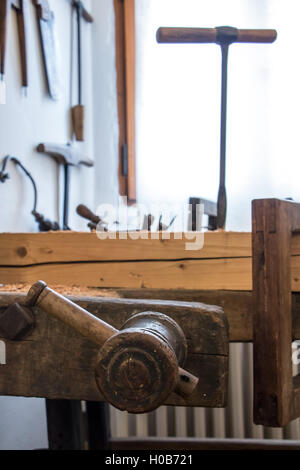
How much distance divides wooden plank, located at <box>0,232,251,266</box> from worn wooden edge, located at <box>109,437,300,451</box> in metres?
1.16

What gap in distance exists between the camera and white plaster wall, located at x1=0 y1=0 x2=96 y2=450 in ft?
5.21

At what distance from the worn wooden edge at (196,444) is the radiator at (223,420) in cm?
5

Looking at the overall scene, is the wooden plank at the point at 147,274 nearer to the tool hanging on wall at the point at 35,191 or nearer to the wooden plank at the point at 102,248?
the wooden plank at the point at 102,248

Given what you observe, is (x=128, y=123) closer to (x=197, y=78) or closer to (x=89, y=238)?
(x=197, y=78)

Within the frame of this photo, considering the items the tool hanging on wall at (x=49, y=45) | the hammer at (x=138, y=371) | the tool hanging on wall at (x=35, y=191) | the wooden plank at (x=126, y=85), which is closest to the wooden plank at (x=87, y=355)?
the hammer at (x=138, y=371)

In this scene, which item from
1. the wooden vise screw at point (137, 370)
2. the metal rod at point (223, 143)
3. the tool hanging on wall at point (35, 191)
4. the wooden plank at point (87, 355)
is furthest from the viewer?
the tool hanging on wall at point (35, 191)

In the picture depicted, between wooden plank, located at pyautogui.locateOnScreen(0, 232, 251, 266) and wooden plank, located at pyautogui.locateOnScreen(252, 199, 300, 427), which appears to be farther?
wooden plank, located at pyautogui.locateOnScreen(0, 232, 251, 266)

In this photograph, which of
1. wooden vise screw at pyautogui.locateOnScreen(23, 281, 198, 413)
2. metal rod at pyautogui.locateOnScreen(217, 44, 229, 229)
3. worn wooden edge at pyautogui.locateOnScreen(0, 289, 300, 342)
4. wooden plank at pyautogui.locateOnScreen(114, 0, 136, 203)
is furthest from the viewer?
wooden plank at pyautogui.locateOnScreen(114, 0, 136, 203)

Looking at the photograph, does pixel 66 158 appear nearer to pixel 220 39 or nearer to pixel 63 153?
pixel 63 153

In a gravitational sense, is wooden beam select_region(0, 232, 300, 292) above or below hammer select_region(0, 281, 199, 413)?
above

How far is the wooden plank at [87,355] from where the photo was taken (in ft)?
2.32

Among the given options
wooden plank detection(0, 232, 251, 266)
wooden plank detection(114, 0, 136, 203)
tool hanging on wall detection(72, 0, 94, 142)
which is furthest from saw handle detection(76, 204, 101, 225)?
wooden plank detection(114, 0, 136, 203)

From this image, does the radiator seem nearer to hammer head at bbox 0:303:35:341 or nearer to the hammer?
hammer head at bbox 0:303:35:341

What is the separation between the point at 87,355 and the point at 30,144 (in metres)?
1.15
